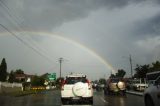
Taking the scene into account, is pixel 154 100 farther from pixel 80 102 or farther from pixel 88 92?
pixel 80 102

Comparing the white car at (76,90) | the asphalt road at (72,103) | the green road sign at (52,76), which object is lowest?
the asphalt road at (72,103)

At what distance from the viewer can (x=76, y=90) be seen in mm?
20375

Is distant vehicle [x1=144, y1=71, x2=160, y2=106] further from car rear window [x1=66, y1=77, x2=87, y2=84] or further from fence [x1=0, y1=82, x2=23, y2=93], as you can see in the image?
fence [x1=0, y1=82, x2=23, y2=93]

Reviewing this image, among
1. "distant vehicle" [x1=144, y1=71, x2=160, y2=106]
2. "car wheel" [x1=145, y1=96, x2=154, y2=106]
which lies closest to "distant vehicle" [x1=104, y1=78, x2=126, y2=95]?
"car wheel" [x1=145, y1=96, x2=154, y2=106]

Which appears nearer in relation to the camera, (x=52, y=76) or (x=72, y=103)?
(x=72, y=103)

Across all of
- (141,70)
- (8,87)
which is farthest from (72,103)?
(141,70)

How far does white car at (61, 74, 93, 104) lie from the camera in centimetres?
2038

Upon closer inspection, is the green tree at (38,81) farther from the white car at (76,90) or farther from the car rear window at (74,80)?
the white car at (76,90)

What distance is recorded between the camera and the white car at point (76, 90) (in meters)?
20.4

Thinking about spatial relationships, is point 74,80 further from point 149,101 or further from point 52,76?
point 52,76

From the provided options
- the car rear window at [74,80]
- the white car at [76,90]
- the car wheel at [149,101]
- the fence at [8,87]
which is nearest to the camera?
the car wheel at [149,101]

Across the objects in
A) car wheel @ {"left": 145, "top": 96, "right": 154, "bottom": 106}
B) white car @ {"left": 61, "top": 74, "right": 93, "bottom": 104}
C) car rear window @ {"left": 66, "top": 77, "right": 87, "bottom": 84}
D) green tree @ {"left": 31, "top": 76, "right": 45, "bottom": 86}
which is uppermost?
green tree @ {"left": 31, "top": 76, "right": 45, "bottom": 86}

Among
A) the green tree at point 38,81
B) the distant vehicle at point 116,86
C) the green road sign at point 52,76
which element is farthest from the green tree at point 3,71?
the distant vehicle at point 116,86

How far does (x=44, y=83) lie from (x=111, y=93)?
52.7m
